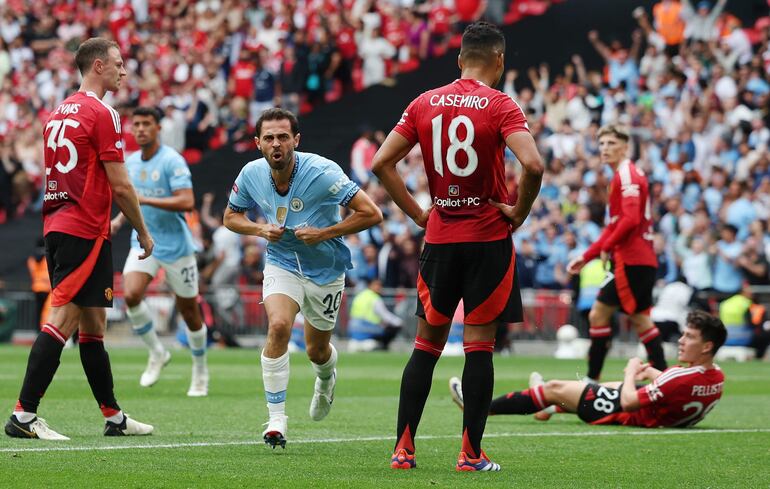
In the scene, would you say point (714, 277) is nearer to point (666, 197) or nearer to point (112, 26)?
point (666, 197)

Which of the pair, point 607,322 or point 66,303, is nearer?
point 66,303

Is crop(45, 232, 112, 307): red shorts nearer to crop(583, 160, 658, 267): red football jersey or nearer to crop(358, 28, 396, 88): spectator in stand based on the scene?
crop(583, 160, 658, 267): red football jersey

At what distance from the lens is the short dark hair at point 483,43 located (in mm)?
7883

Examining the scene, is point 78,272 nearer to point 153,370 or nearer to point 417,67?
point 153,370

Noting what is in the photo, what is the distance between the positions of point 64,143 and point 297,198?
157 cm

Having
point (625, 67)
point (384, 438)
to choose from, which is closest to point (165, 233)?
point (384, 438)

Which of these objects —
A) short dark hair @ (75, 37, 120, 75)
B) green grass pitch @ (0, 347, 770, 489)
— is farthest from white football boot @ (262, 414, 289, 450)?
short dark hair @ (75, 37, 120, 75)

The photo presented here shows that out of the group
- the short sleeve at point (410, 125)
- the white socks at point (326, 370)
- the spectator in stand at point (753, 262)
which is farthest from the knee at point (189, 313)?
the spectator in stand at point (753, 262)

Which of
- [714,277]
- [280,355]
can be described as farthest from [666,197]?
[280,355]

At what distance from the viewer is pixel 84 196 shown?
9.12m

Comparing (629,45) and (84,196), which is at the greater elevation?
(629,45)

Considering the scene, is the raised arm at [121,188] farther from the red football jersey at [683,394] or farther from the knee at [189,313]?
the knee at [189,313]

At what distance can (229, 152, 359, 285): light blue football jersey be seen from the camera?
928 centimetres

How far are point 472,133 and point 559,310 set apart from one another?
15636mm
